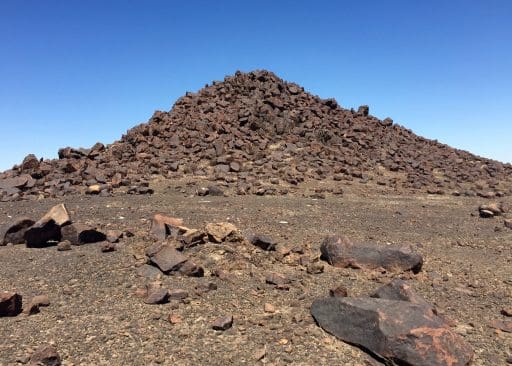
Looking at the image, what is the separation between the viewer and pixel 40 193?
1403 centimetres

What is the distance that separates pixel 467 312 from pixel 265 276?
2.96m

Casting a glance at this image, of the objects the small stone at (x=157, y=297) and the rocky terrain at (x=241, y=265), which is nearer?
the rocky terrain at (x=241, y=265)

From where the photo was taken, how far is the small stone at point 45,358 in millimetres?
4430

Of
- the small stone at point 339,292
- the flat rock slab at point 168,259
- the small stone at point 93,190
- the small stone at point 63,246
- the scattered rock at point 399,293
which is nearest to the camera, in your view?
the scattered rock at point 399,293

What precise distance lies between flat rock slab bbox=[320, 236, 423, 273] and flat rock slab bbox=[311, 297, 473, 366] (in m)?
2.41

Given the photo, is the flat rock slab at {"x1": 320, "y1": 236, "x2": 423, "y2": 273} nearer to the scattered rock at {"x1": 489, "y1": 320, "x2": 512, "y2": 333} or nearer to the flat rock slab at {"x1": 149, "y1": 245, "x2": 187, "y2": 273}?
the scattered rock at {"x1": 489, "y1": 320, "x2": 512, "y2": 333}

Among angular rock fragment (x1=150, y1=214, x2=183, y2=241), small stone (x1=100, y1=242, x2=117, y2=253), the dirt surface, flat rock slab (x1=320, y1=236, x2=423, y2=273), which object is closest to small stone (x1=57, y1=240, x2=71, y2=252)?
the dirt surface

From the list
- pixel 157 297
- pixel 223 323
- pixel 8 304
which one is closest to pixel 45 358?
pixel 8 304

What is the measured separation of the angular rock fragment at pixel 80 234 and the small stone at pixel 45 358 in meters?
4.00

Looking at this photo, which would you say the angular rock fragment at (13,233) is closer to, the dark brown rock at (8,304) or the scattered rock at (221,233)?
the dark brown rock at (8,304)

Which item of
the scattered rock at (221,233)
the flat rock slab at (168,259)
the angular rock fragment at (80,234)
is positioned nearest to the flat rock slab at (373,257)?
the scattered rock at (221,233)

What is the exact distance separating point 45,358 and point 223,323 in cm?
192

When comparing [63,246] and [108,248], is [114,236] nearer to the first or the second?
[108,248]

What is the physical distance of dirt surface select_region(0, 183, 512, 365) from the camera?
4.89 meters
